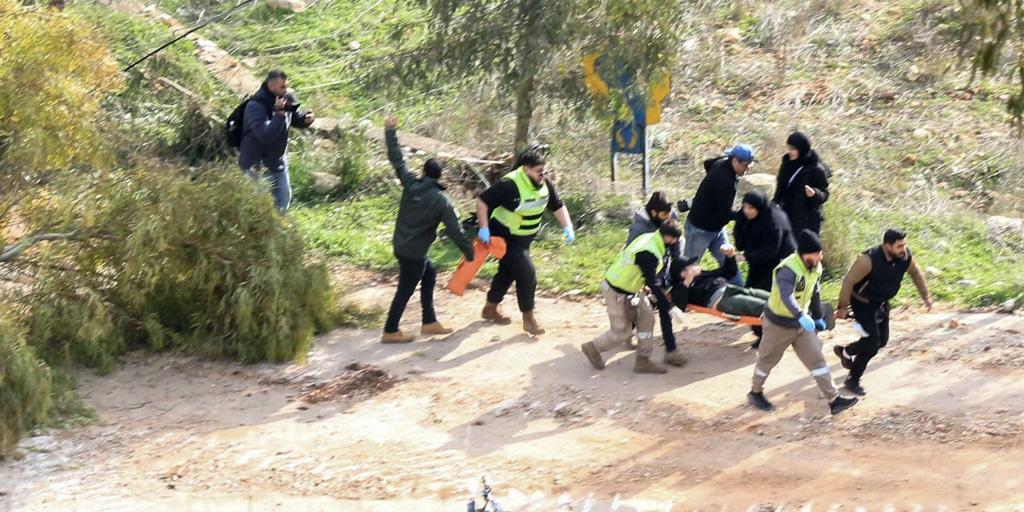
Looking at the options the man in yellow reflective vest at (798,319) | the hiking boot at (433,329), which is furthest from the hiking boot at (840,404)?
the hiking boot at (433,329)

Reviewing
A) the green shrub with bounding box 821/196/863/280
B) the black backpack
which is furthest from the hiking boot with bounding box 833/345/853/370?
the black backpack

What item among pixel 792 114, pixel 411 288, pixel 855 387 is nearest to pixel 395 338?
pixel 411 288

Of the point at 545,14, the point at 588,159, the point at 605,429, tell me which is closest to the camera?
the point at 605,429

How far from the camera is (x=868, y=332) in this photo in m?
8.98

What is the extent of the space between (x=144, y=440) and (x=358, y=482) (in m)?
1.71

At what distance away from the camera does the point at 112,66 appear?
33.7 ft

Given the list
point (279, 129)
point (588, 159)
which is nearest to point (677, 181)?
point (588, 159)

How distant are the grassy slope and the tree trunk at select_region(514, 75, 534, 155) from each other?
1.83ft

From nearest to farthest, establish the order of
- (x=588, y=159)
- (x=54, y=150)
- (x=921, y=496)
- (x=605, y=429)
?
1. (x=921, y=496)
2. (x=605, y=429)
3. (x=54, y=150)
4. (x=588, y=159)

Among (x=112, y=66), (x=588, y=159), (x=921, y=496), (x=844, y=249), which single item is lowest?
(x=921, y=496)

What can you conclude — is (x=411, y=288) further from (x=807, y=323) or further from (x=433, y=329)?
(x=807, y=323)

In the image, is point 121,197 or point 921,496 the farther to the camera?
point 121,197

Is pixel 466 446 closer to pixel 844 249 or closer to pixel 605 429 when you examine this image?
pixel 605 429

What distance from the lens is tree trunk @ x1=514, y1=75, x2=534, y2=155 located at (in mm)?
12992
